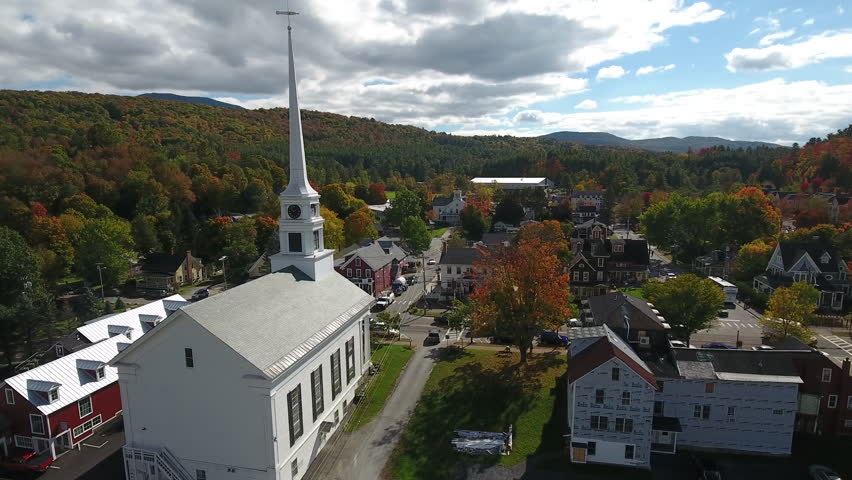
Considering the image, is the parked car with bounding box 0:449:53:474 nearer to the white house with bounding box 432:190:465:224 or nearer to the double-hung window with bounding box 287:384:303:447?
the double-hung window with bounding box 287:384:303:447

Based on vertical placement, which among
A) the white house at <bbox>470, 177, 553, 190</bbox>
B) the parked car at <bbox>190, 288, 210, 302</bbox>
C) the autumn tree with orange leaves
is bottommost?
the parked car at <bbox>190, 288, 210, 302</bbox>

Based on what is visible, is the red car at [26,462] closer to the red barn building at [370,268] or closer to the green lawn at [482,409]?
the green lawn at [482,409]

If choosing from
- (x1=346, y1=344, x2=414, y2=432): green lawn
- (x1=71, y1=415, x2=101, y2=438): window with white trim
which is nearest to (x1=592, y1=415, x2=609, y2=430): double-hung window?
(x1=346, y1=344, x2=414, y2=432): green lawn

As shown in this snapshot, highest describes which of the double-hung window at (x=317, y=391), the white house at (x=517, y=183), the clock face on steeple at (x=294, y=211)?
the clock face on steeple at (x=294, y=211)

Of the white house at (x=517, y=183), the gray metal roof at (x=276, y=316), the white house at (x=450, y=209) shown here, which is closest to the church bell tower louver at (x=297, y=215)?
the gray metal roof at (x=276, y=316)

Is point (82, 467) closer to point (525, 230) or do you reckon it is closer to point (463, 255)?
point (463, 255)

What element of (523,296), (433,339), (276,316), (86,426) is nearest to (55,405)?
(86,426)
